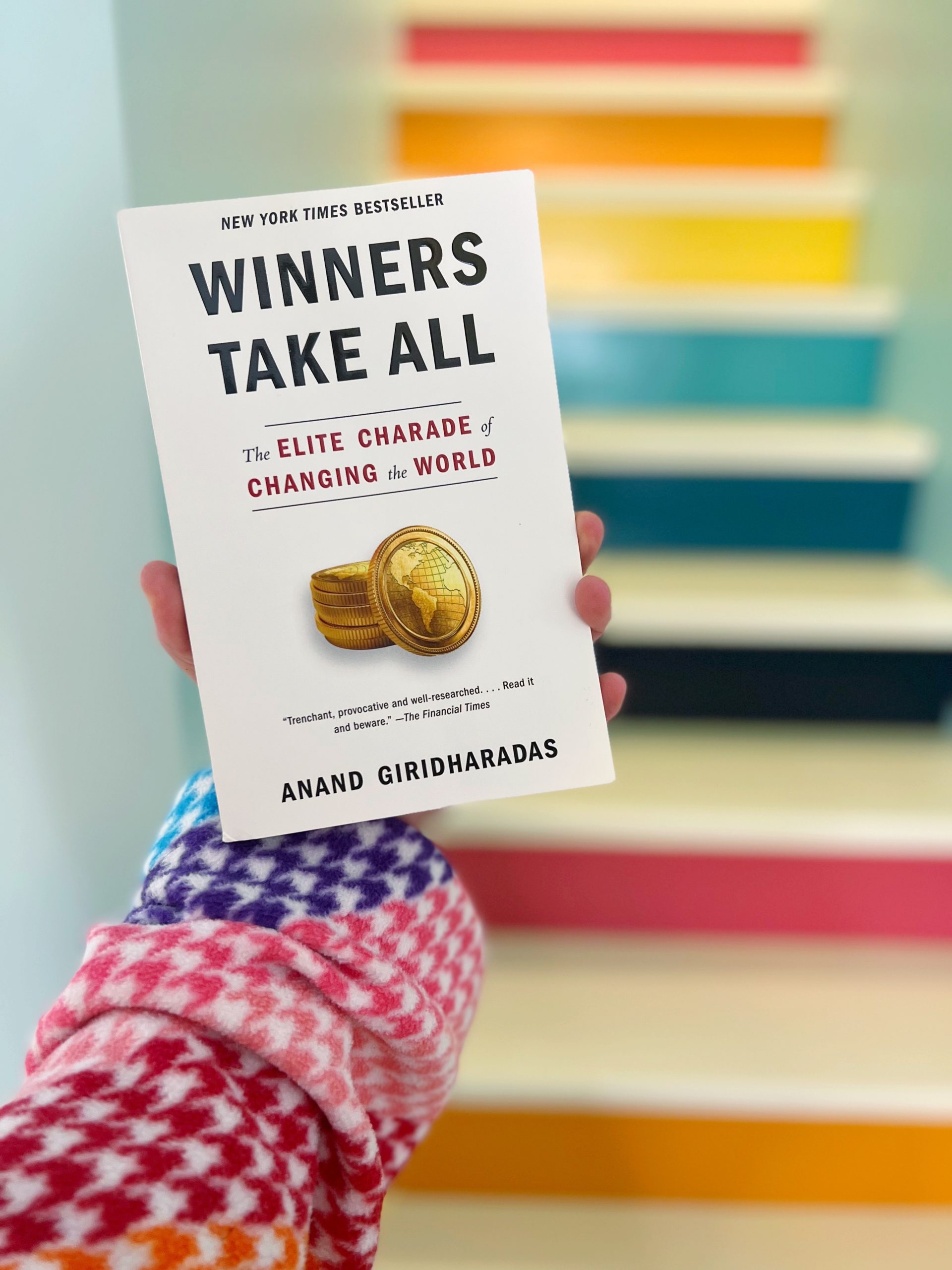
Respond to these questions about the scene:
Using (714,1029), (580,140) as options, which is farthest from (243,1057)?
(580,140)

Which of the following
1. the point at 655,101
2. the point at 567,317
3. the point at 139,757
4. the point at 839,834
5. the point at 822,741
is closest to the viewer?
the point at 139,757

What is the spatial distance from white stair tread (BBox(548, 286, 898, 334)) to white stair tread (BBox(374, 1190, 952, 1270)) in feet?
3.48

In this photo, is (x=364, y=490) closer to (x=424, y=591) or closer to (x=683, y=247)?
(x=424, y=591)

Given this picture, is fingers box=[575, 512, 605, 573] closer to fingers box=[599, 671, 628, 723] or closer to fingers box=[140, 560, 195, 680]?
fingers box=[599, 671, 628, 723]

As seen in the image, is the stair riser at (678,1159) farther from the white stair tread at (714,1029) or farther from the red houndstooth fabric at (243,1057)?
the red houndstooth fabric at (243,1057)

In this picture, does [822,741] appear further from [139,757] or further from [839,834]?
[139,757]

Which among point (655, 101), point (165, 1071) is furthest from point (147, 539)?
point (655, 101)

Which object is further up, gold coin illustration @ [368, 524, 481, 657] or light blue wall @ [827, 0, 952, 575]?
light blue wall @ [827, 0, 952, 575]

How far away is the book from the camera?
48cm

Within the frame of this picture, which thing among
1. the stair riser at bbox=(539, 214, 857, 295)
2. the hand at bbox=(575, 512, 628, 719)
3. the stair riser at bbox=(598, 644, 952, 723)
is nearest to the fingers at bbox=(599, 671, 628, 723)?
the hand at bbox=(575, 512, 628, 719)

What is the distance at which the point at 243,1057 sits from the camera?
456 millimetres

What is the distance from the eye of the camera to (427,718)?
1.69ft

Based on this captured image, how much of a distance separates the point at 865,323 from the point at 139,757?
3.76ft

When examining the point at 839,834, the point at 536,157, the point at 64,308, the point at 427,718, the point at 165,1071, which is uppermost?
the point at 536,157
